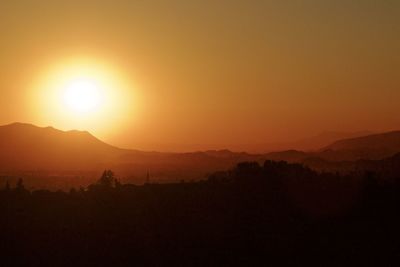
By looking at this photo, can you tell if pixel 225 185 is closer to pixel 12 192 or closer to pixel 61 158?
pixel 12 192

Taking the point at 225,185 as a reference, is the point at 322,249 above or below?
below

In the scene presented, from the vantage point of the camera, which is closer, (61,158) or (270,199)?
(270,199)

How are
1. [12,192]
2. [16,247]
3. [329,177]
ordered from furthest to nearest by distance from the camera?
1. [329,177]
2. [12,192]
3. [16,247]

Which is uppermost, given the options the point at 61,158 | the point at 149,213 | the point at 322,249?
the point at 61,158

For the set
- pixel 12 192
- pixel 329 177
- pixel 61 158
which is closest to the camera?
pixel 12 192

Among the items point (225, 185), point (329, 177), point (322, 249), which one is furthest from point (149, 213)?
point (329, 177)

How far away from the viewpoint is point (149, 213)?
5394cm

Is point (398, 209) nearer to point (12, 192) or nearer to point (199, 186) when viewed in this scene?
point (199, 186)

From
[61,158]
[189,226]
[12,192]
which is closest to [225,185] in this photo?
[189,226]

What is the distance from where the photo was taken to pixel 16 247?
48.3 metres

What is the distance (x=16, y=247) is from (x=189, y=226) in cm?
1276

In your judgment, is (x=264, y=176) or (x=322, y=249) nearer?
(x=322, y=249)

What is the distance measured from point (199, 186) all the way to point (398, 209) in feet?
55.3

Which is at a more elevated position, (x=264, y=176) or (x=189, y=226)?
(x=264, y=176)
